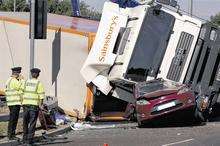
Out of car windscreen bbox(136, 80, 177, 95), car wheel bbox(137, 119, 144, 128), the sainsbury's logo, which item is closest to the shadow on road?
car wheel bbox(137, 119, 144, 128)

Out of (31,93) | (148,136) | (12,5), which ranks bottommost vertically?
(12,5)

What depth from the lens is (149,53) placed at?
1828cm

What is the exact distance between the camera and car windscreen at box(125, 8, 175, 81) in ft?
59.2

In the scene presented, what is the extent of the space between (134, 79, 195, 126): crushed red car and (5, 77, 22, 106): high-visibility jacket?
157 inches

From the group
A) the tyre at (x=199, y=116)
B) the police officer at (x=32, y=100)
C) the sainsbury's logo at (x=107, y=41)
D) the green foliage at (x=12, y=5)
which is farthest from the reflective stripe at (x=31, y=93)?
the green foliage at (x=12, y=5)

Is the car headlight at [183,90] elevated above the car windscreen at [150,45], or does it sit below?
below

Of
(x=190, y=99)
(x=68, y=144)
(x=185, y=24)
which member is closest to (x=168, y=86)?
(x=190, y=99)

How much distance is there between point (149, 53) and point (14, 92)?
517 centimetres

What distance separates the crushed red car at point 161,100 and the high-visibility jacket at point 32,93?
433cm

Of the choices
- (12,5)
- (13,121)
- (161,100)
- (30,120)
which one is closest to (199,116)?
(161,100)

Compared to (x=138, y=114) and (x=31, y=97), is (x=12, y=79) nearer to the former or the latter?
(x=31, y=97)

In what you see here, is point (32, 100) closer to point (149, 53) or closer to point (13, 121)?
point (13, 121)

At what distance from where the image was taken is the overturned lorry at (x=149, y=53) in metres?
18.1

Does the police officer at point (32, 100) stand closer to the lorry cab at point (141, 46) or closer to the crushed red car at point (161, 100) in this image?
the crushed red car at point (161, 100)
